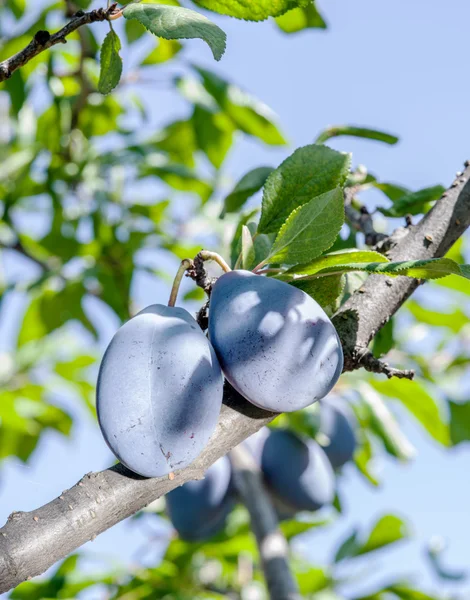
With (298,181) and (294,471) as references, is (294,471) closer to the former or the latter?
(294,471)

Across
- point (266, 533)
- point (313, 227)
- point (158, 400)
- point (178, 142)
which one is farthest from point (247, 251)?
point (178, 142)

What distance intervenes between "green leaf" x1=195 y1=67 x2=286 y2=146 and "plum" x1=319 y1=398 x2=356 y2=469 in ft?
2.16

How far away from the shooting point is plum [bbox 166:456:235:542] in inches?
57.1

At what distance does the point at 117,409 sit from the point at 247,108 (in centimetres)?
129

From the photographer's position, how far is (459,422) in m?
1.46

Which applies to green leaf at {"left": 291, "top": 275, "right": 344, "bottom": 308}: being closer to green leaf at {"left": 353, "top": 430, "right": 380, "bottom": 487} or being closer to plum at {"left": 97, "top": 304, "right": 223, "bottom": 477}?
plum at {"left": 97, "top": 304, "right": 223, "bottom": 477}

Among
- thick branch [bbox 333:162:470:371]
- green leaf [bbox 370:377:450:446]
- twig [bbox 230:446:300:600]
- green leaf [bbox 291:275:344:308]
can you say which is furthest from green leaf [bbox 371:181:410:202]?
green leaf [bbox 370:377:450:446]

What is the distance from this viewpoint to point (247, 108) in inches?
66.9

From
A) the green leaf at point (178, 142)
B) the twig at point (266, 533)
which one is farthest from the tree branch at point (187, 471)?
the green leaf at point (178, 142)

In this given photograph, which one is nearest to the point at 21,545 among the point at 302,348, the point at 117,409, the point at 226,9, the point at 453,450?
the point at 117,409

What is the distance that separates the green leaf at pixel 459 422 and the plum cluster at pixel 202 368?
3.15 feet

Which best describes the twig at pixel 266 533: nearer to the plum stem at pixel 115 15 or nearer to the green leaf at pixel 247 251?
the green leaf at pixel 247 251

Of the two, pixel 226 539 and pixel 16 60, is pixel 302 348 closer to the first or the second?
pixel 16 60

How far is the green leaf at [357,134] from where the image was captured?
2.92 ft
